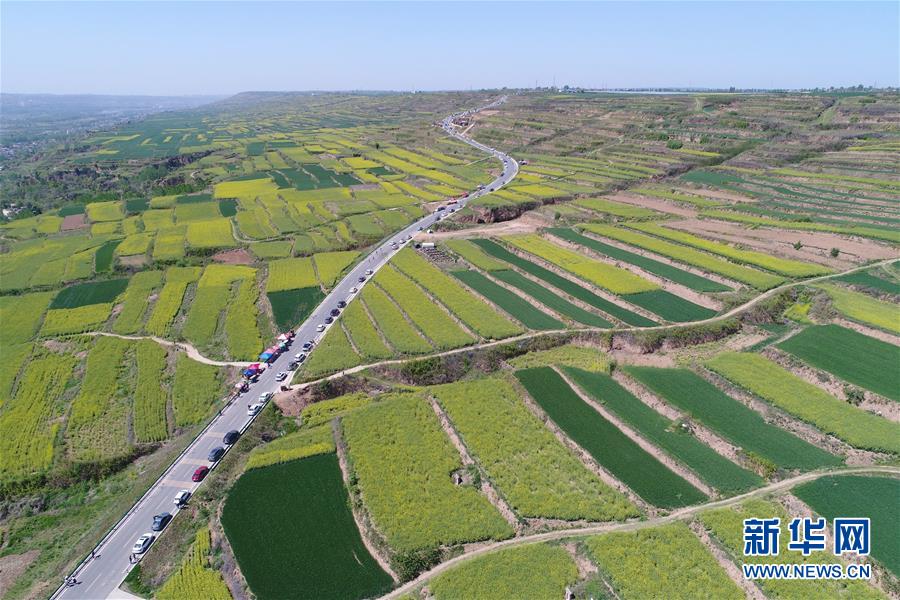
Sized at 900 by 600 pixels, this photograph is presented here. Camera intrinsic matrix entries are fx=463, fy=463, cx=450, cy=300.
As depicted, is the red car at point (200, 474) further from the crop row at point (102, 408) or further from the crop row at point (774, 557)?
the crop row at point (774, 557)

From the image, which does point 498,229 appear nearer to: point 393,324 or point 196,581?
point 393,324

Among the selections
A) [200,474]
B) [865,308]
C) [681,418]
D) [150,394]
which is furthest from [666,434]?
[150,394]

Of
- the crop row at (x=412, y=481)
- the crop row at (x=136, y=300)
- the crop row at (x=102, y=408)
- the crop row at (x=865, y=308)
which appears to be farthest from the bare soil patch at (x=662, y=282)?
the crop row at (x=136, y=300)

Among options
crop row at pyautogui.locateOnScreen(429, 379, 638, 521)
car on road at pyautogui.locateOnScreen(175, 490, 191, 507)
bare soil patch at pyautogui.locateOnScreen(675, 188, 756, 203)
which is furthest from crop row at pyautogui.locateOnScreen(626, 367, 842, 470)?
bare soil patch at pyautogui.locateOnScreen(675, 188, 756, 203)

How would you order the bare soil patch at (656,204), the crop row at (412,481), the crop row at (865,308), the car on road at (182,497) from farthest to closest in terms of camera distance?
the bare soil patch at (656,204)
the crop row at (865,308)
the car on road at (182,497)
the crop row at (412,481)

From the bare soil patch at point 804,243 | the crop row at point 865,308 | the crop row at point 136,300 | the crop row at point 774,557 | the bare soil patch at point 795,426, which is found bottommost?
the crop row at point 774,557
